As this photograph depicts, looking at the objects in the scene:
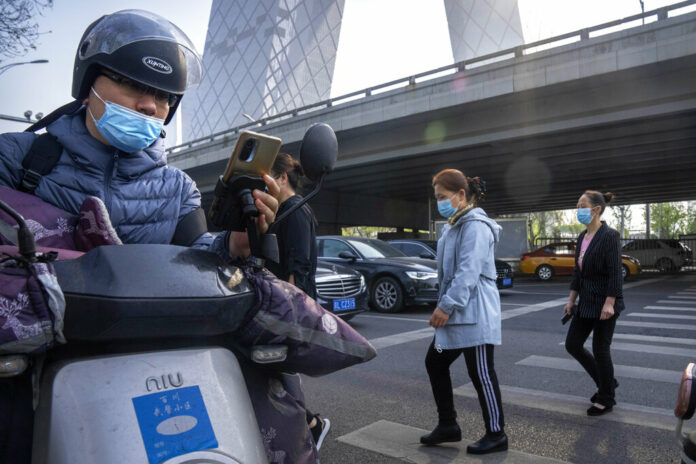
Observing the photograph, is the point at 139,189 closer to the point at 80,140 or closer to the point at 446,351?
the point at 80,140

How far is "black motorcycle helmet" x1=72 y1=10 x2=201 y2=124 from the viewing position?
1.61m

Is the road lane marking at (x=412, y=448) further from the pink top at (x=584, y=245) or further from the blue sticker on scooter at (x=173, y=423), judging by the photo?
the blue sticker on scooter at (x=173, y=423)

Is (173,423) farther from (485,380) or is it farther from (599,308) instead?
(599,308)

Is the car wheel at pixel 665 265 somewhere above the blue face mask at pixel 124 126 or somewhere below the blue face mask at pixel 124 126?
below

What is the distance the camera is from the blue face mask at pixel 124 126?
1687 millimetres

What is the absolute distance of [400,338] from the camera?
730cm

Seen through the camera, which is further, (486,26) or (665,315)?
(486,26)

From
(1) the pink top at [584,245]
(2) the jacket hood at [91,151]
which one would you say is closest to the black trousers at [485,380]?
(1) the pink top at [584,245]

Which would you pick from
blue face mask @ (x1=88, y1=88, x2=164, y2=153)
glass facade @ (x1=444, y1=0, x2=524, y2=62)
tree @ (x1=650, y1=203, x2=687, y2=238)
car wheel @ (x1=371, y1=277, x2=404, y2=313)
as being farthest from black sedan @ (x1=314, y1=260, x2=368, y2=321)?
glass facade @ (x1=444, y1=0, x2=524, y2=62)

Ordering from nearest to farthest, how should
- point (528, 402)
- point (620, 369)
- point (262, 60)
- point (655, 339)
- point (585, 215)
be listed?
point (528, 402) < point (585, 215) < point (620, 369) < point (655, 339) < point (262, 60)

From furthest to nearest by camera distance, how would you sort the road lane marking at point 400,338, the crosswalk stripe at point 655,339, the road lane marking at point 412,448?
the crosswalk stripe at point 655,339 < the road lane marking at point 400,338 < the road lane marking at point 412,448

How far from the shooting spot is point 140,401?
101 centimetres

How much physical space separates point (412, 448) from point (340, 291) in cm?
502

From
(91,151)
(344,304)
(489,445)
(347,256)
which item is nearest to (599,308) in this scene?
(489,445)
